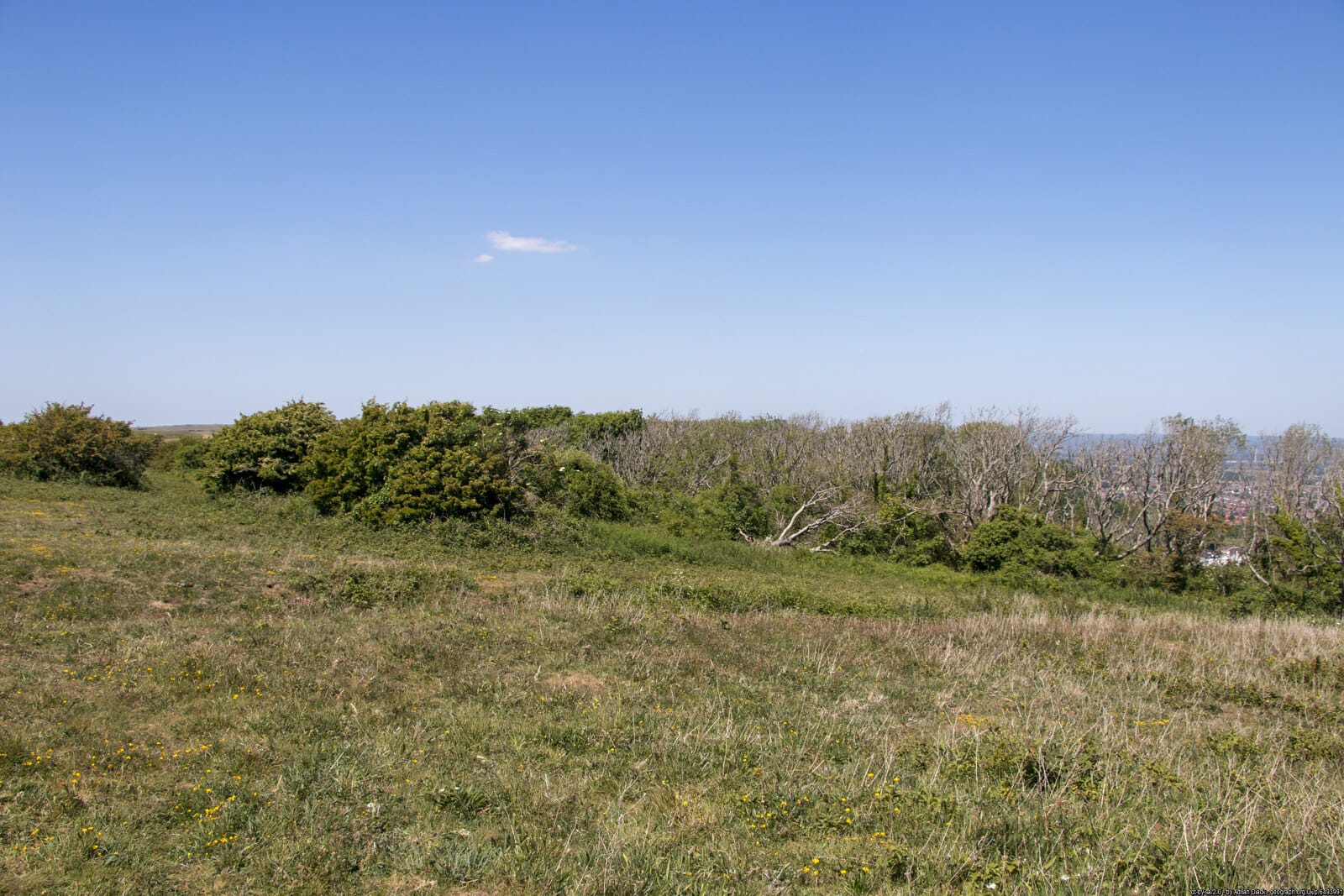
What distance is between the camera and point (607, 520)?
27734 mm

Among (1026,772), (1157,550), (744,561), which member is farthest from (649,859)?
(1157,550)

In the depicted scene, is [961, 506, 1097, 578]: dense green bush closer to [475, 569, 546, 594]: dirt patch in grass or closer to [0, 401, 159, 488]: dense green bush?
[475, 569, 546, 594]: dirt patch in grass

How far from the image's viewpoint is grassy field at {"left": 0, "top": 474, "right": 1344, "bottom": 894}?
14.6ft

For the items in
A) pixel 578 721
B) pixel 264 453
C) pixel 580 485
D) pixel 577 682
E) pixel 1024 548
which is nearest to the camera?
pixel 578 721

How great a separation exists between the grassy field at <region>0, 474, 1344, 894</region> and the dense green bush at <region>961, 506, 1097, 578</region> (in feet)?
43.0

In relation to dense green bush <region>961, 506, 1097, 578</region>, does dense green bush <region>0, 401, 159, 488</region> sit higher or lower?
higher

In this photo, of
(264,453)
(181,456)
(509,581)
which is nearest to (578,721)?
(509,581)

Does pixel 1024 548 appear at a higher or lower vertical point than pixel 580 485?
lower

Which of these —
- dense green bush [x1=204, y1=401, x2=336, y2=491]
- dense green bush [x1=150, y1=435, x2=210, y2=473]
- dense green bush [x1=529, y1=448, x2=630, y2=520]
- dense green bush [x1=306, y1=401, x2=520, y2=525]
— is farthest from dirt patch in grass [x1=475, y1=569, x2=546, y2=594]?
dense green bush [x1=150, y1=435, x2=210, y2=473]

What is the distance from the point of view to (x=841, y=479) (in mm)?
36562

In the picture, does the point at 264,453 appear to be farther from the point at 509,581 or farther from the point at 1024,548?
the point at 1024,548

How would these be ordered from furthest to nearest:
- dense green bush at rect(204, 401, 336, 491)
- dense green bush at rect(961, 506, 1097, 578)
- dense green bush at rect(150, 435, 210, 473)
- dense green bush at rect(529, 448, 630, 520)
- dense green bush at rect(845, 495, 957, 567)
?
dense green bush at rect(150, 435, 210, 473), dense green bush at rect(845, 495, 957, 567), dense green bush at rect(961, 506, 1097, 578), dense green bush at rect(529, 448, 630, 520), dense green bush at rect(204, 401, 336, 491)

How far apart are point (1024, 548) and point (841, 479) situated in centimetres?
1055

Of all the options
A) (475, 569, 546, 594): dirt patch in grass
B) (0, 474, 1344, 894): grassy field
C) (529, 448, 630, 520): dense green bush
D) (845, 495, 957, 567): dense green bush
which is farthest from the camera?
(845, 495, 957, 567): dense green bush
